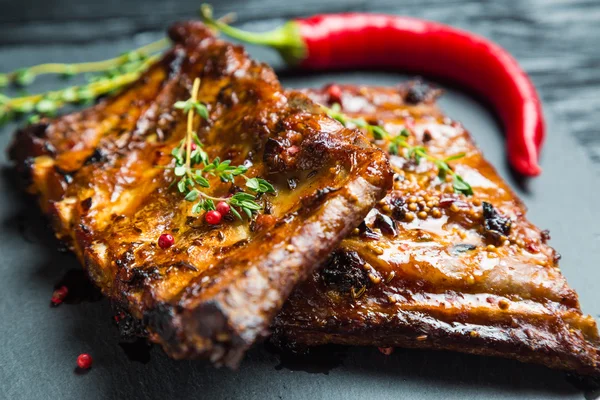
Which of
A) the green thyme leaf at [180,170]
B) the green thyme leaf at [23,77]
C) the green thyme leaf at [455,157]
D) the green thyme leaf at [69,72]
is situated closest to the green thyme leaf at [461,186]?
the green thyme leaf at [455,157]

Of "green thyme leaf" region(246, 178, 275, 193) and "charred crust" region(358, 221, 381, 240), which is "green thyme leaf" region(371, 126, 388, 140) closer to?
"charred crust" region(358, 221, 381, 240)

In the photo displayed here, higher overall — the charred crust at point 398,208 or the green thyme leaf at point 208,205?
the green thyme leaf at point 208,205

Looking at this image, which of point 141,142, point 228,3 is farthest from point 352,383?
point 228,3

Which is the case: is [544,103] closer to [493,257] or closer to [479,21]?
[479,21]

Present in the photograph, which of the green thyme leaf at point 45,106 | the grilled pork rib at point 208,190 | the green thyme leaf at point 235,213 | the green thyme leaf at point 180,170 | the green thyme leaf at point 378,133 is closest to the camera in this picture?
the grilled pork rib at point 208,190

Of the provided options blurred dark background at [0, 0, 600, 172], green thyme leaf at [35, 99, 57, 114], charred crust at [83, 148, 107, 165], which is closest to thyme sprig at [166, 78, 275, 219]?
charred crust at [83, 148, 107, 165]

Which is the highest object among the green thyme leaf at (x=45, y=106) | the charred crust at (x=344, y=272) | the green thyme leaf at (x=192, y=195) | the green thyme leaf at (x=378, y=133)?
the green thyme leaf at (x=192, y=195)

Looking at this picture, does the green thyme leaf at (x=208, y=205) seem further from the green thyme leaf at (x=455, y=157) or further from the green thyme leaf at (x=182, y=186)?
the green thyme leaf at (x=455, y=157)
